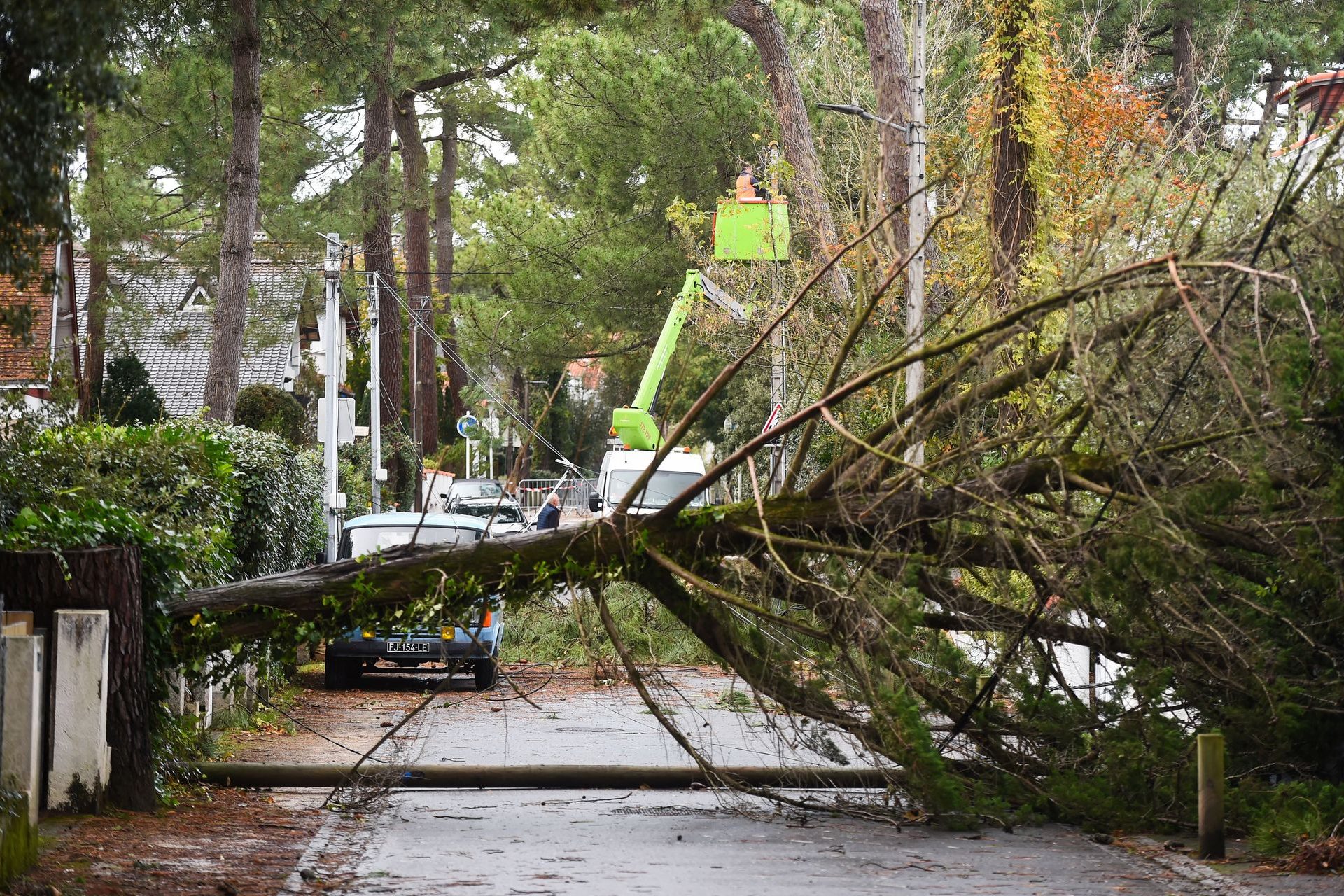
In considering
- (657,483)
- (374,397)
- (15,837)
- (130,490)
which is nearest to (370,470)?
(374,397)

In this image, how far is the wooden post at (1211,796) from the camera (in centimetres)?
868

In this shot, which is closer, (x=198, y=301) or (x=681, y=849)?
(x=681, y=849)

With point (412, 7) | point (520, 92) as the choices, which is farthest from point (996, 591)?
point (520, 92)

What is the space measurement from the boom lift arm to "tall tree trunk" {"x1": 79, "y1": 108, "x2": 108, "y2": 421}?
1059 centimetres

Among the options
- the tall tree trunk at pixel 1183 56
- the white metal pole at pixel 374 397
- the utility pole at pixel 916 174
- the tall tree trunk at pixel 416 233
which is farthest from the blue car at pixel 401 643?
the tall tree trunk at pixel 1183 56

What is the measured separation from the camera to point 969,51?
32438 millimetres

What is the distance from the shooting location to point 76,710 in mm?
9195

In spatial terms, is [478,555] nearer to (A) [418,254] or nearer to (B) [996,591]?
(B) [996,591]

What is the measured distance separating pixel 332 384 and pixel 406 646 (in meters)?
10.9

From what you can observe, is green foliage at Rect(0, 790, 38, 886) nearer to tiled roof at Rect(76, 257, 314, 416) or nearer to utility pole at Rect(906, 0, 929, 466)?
utility pole at Rect(906, 0, 929, 466)

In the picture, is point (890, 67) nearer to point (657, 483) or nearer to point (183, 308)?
point (657, 483)

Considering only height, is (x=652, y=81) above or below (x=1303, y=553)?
above

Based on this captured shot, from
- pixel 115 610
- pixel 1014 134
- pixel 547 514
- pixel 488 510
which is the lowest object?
pixel 115 610

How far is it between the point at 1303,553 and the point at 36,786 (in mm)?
6847
